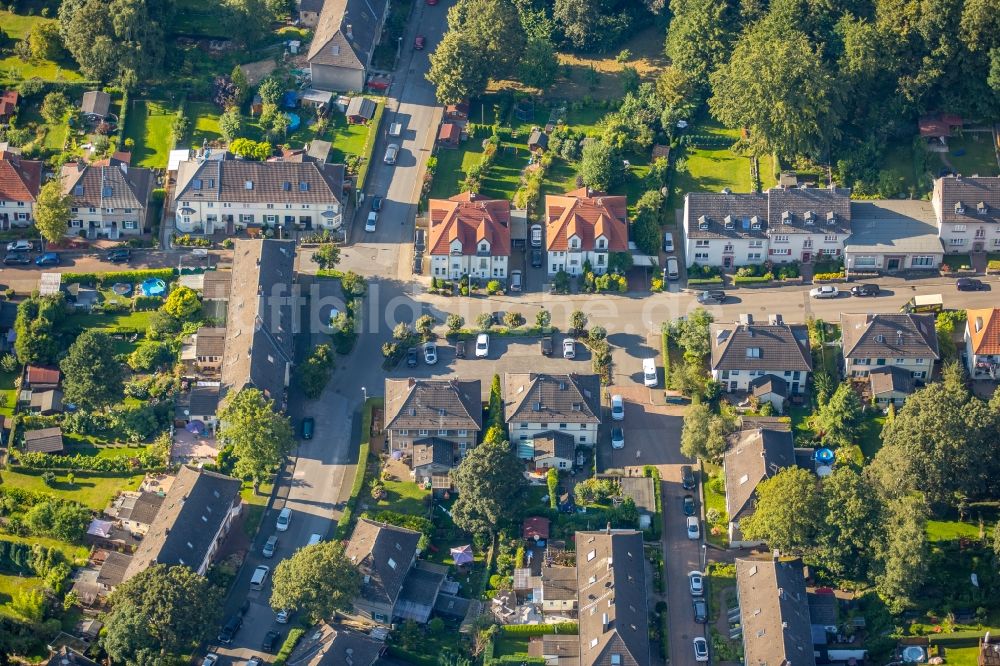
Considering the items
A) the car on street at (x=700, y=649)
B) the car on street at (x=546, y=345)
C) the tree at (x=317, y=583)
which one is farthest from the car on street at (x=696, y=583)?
the car on street at (x=546, y=345)

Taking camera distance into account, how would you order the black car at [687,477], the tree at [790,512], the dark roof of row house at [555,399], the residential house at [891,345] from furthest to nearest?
1. the residential house at [891,345]
2. the dark roof of row house at [555,399]
3. the black car at [687,477]
4. the tree at [790,512]

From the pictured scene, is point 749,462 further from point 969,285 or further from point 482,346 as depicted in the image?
point 969,285

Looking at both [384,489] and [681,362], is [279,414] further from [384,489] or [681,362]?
[681,362]

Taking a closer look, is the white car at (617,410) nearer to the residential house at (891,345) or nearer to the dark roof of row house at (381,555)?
the residential house at (891,345)

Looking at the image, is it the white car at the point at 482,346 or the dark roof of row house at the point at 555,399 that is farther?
the white car at the point at 482,346

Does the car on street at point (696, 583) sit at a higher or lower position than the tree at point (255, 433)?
lower

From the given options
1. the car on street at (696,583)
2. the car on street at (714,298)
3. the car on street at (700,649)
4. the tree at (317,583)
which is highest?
the car on street at (714,298)

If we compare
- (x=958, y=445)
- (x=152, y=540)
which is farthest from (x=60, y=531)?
(x=958, y=445)

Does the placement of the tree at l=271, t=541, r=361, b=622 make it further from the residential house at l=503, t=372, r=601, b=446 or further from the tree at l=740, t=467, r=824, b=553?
the tree at l=740, t=467, r=824, b=553

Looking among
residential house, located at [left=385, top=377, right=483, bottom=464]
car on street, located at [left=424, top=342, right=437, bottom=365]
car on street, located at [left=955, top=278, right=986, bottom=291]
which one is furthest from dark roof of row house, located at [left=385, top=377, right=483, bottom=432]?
car on street, located at [left=955, top=278, right=986, bottom=291]
